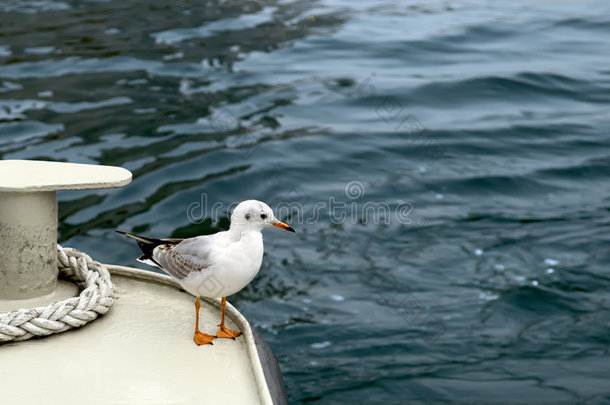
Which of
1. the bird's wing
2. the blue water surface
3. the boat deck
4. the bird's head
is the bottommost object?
the blue water surface

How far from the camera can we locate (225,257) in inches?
138

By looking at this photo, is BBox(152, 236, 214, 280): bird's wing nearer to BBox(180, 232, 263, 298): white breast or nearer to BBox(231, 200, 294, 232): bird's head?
BBox(180, 232, 263, 298): white breast

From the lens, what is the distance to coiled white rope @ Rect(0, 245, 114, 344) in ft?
11.9

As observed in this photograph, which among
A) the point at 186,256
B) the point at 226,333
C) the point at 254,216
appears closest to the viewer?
the point at 254,216

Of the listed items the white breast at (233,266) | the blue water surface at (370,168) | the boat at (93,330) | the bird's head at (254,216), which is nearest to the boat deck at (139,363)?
the boat at (93,330)

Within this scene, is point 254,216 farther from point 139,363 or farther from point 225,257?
point 139,363

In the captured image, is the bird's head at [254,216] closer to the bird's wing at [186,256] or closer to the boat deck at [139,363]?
the bird's wing at [186,256]

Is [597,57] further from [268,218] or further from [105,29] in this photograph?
[268,218]

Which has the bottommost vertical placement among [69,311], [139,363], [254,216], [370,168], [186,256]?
[370,168]

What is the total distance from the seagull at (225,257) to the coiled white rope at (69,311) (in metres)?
0.42

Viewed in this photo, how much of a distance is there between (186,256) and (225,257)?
256 mm

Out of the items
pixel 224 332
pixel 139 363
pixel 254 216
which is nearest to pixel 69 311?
pixel 139 363

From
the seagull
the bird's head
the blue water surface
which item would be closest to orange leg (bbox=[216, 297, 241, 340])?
the seagull

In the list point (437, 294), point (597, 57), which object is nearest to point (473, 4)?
point (597, 57)
